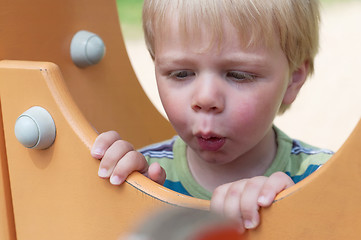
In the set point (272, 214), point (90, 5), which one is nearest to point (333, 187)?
point (272, 214)

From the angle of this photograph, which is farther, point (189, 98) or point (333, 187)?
point (189, 98)

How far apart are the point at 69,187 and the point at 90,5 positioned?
1.59ft

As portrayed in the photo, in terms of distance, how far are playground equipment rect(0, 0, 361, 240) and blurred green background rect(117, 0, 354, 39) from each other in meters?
2.57

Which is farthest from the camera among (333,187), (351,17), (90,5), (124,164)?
(351,17)

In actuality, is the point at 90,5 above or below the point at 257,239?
above

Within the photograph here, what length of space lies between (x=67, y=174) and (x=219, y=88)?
24 centimetres

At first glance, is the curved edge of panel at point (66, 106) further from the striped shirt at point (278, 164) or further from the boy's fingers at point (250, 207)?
the striped shirt at point (278, 164)

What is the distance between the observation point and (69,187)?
0.74m

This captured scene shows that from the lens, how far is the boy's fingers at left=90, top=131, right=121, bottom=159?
A: 0.70m

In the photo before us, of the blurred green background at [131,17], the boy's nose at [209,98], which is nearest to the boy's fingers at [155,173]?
the boy's nose at [209,98]

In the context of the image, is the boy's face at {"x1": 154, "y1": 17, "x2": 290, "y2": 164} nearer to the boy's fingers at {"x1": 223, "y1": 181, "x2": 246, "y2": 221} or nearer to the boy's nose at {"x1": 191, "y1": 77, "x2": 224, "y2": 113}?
the boy's nose at {"x1": 191, "y1": 77, "x2": 224, "y2": 113}

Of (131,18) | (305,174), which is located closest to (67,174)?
(305,174)

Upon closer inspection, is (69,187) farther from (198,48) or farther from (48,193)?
(198,48)

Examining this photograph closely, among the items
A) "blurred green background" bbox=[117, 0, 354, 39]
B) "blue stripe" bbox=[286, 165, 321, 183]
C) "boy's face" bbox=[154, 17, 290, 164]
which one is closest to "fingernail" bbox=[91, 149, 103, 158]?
"boy's face" bbox=[154, 17, 290, 164]
